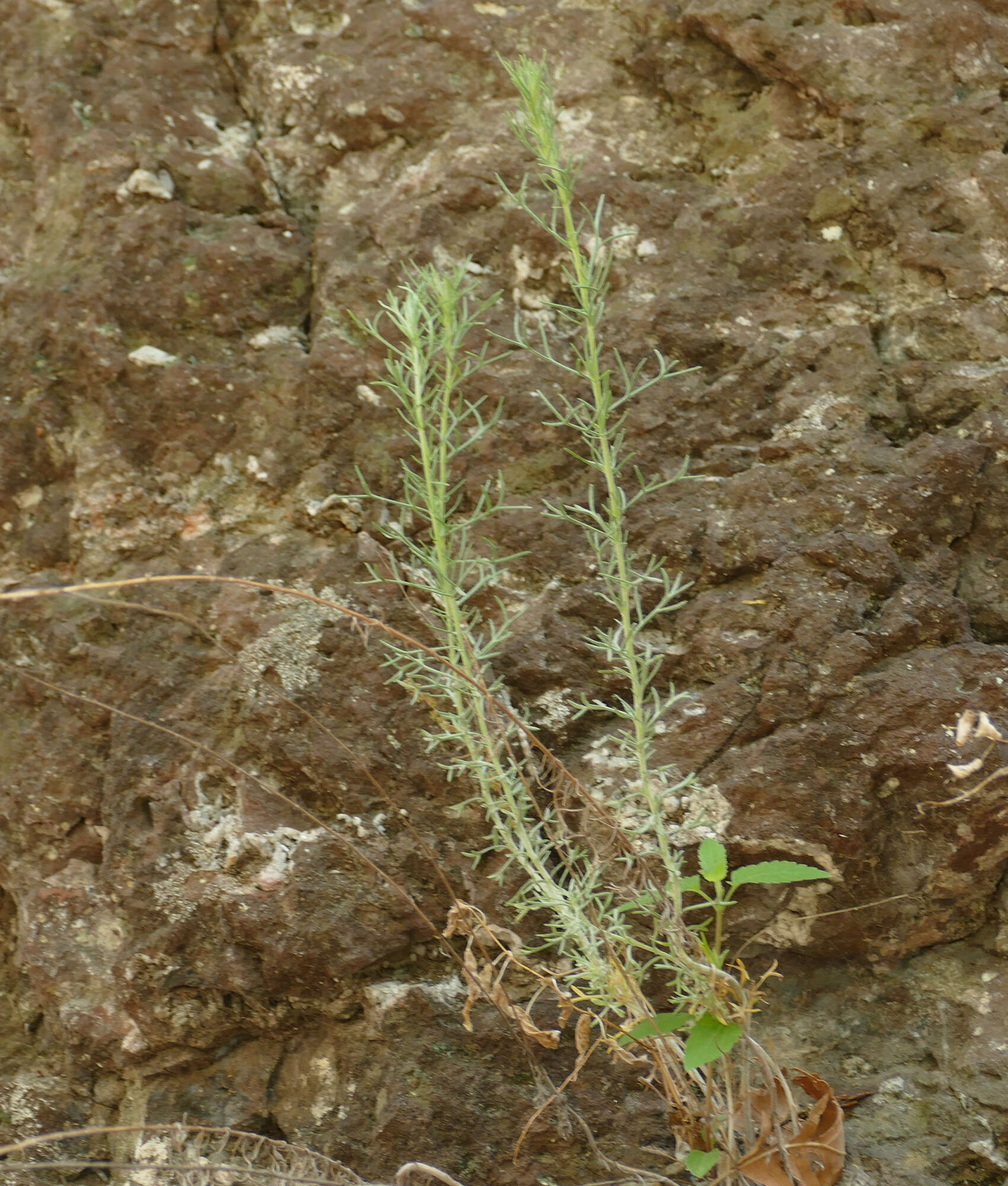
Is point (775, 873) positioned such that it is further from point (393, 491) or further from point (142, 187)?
point (142, 187)

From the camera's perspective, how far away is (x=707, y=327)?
7.48ft

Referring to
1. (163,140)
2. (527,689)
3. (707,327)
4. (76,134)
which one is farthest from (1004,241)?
(76,134)

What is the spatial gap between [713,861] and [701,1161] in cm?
46

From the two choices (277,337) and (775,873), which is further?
(277,337)

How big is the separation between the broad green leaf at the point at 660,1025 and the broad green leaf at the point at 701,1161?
0.64ft

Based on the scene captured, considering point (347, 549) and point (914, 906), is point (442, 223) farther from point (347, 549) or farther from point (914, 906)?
point (914, 906)

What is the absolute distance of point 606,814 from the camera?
1.82 m

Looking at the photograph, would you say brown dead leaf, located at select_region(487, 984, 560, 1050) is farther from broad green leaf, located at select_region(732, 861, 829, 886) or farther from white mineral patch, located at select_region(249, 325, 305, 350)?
white mineral patch, located at select_region(249, 325, 305, 350)

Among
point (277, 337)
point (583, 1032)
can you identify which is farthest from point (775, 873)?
point (277, 337)

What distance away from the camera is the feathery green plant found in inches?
66.4

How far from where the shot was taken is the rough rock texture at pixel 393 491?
194 centimetres

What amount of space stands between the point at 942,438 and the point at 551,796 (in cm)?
105

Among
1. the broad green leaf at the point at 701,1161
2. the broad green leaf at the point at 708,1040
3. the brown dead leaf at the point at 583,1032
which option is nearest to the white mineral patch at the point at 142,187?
the brown dead leaf at the point at 583,1032

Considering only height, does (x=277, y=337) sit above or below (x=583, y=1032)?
above
